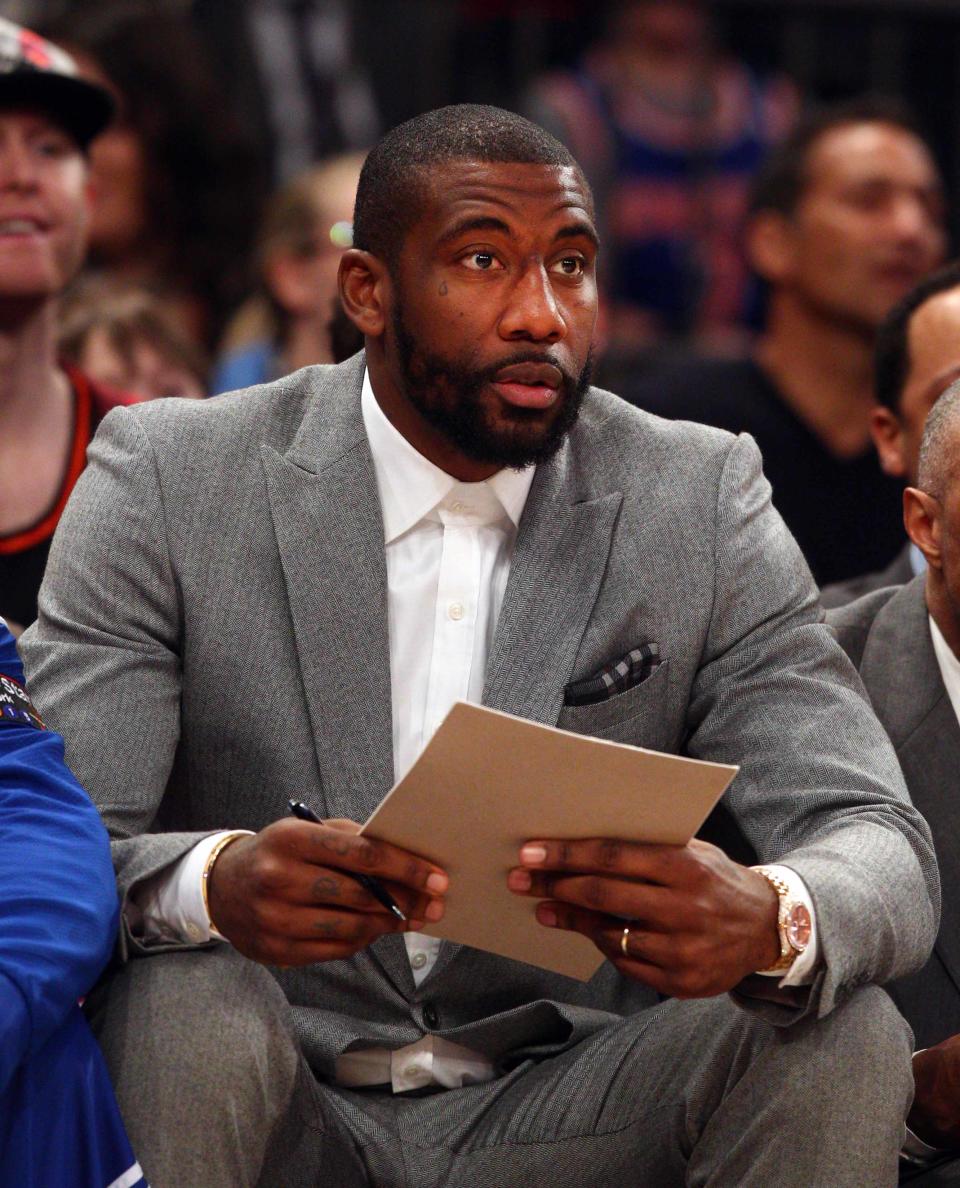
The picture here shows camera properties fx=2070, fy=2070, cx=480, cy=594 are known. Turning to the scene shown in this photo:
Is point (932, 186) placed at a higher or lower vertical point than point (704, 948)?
higher

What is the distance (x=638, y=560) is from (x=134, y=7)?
3.28 m

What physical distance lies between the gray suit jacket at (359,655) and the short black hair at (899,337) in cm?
98

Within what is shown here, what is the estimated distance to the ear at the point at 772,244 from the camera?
4727mm

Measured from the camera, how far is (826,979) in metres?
2.09

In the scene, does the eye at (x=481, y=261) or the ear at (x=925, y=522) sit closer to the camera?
the eye at (x=481, y=261)

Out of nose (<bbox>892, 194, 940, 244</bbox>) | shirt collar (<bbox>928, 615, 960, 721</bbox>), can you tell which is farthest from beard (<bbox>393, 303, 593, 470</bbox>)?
nose (<bbox>892, 194, 940, 244</bbox>)

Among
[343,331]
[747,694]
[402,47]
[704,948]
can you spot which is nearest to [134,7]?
[402,47]

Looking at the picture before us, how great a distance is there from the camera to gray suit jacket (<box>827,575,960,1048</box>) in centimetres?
255

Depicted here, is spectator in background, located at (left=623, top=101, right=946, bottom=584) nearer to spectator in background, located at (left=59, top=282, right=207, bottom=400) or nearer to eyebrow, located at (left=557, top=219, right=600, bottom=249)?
spectator in background, located at (left=59, top=282, right=207, bottom=400)

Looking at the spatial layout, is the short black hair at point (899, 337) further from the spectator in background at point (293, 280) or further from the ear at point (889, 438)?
the spectator in background at point (293, 280)

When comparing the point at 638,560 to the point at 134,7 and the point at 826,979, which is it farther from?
the point at 134,7

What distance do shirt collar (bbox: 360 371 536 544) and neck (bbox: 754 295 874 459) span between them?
2018 millimetres

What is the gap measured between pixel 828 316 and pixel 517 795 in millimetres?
2841

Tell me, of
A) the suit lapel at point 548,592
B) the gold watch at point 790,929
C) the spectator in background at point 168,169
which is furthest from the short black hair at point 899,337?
the spectator in background at point 168,169
